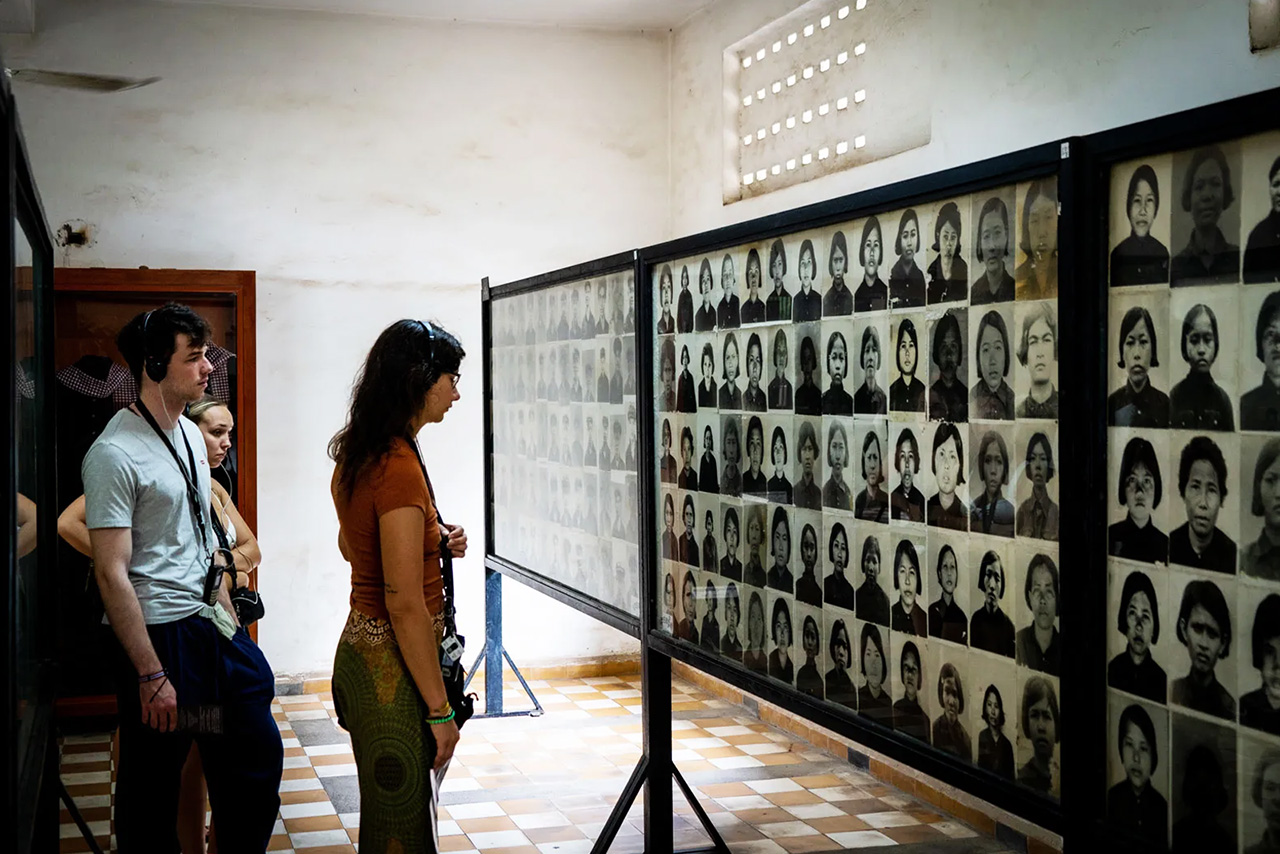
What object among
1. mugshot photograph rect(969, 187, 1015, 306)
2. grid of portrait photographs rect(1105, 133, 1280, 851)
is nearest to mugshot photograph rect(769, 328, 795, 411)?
mugshot photograph rect(969, 187, 1015, 306)

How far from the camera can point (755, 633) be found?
12.2ft

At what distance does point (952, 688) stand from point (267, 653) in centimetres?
555

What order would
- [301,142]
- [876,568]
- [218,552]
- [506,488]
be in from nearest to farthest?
[876,568], [218,552], [506,488], [301,142]

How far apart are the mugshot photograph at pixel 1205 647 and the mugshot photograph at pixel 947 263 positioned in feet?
2.64

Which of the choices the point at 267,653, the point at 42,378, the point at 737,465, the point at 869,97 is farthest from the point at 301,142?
the point at 737,465

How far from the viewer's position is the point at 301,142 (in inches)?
295

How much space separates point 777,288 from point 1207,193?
1584 millimetres

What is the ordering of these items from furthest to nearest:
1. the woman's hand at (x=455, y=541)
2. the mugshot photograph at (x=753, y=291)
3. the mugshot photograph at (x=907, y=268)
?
the mugshot photograph at (x=753, y=291) → the woman's hand at (x=455, y=541) → the mugshot photograph at (x=907, y=268)

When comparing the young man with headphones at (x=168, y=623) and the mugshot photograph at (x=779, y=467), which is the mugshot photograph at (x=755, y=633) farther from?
the young man with headphones at (x=168, y=623)

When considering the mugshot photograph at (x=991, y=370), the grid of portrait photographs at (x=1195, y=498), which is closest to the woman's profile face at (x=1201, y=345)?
the grid of portrait photographs at (x=1195, y=498)

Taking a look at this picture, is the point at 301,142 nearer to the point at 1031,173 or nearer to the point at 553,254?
the point at 553,254

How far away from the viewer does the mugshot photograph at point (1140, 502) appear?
2178mm

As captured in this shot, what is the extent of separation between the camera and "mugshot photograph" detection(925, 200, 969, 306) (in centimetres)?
270

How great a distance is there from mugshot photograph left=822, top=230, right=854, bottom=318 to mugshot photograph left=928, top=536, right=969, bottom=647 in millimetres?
652
